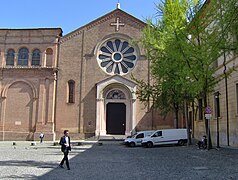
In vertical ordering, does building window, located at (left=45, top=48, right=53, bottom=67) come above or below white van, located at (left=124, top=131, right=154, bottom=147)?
above

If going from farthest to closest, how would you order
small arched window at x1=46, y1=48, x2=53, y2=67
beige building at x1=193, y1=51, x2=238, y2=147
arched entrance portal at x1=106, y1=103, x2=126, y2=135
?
small arched window at x1=46, y1=48, x2=53, y2=67 → arched entrance portal at x1=106, y1=103, x2=126, y2=135 → beige building at x1=193, y1=51, x2=238, y2=147

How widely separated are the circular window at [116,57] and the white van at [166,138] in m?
11.6

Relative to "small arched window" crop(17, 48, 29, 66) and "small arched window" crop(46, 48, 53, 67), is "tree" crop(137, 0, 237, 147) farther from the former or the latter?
"small arched window" crop(17, 48, 29, 66)

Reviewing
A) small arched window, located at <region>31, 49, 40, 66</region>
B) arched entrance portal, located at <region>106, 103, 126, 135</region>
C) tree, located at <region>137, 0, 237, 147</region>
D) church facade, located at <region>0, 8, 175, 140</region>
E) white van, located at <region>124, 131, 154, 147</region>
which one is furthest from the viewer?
small arched window, located at <region>31, 49, 40, 66</region>

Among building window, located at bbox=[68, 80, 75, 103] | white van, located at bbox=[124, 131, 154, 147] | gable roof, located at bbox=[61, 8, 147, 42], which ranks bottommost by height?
white van, located at bbox=[124, 131, 154, 147]

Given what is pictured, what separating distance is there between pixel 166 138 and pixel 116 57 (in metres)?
13.6

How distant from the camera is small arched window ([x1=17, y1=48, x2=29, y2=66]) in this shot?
36.0 metres

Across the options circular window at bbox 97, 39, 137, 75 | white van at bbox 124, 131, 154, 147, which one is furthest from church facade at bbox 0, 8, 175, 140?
white van at bbox 124, 131, 154, 147

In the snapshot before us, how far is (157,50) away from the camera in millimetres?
21484

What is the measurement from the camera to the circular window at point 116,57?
3591cm

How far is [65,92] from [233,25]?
25.6 metres

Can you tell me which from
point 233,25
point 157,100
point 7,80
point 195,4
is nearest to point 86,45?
point 7,80

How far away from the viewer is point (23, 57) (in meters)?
36.1

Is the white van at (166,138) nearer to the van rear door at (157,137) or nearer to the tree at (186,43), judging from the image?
the van rear door at (157,137)
